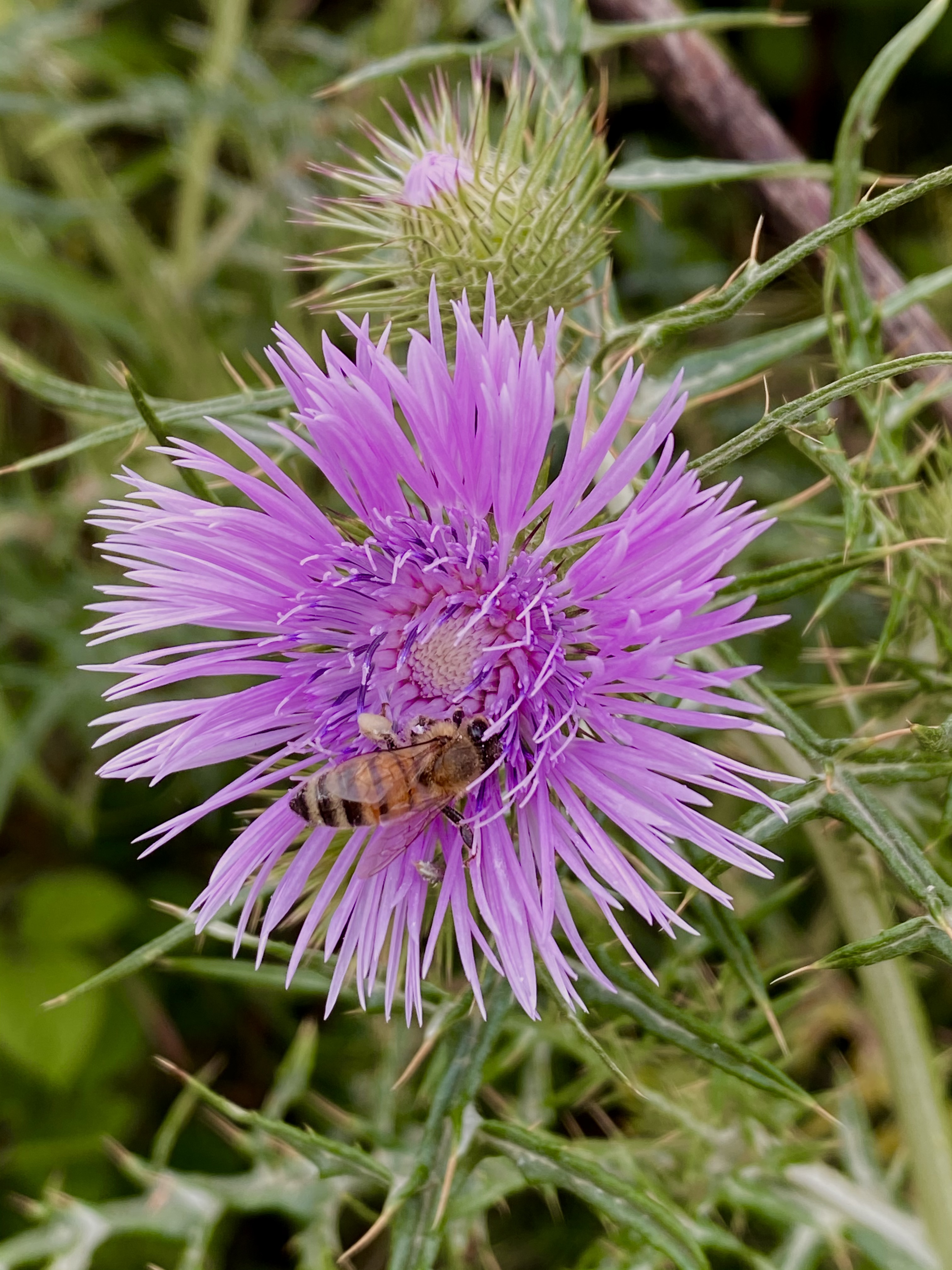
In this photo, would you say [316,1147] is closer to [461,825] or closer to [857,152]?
[461,825]

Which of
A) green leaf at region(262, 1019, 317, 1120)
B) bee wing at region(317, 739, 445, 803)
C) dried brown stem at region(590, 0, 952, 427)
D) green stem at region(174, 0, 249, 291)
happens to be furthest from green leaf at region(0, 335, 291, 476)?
green stem at region(174, 0, 249, 291)

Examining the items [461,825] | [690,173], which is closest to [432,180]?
[690,173]

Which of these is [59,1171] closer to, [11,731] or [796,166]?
[11,731]

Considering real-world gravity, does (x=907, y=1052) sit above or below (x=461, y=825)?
below

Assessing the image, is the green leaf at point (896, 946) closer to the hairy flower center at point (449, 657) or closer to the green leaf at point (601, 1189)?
the green leaf at point (601, 1189)

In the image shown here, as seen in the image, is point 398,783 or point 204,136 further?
point 204,136

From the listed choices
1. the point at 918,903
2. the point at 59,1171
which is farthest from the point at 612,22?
the point at 59,1171

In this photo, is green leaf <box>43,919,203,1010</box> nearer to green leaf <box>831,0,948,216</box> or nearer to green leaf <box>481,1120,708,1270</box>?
green leaf <box>481,1120,708,1270</box>

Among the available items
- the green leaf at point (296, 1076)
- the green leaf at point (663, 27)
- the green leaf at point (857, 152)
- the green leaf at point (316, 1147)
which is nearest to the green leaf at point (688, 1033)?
the green leaf at point (316, 1147)
